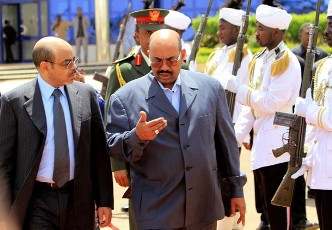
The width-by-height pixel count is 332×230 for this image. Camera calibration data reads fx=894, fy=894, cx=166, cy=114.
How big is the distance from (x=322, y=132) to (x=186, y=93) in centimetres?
133

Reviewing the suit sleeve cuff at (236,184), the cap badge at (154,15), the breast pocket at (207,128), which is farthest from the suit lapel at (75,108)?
the cap badge at (154,15)

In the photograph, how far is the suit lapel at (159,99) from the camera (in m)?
5.20

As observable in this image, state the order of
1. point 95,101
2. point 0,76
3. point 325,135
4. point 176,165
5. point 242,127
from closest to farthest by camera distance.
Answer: point 176,165
point 95,101
point 325,135
point 242,127
point 0,76

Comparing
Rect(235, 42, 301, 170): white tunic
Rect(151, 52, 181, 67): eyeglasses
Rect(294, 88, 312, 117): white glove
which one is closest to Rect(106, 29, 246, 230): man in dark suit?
Rect(151, 52, 181, 67): eyeglasses

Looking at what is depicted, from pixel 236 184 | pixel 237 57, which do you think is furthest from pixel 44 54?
pixel 237 57

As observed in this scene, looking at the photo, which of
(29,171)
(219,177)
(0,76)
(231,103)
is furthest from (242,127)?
(0,76)

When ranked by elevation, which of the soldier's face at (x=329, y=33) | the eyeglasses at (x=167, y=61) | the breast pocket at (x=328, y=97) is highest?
the soldier's face at (x=329, y=33)

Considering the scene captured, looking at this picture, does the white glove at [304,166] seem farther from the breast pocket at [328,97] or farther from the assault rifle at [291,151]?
the breast pocket at [328,97]

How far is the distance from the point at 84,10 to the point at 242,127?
86.8 ft

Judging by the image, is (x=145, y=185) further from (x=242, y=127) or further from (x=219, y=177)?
(x=242, y=127)

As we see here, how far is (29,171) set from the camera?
5227 mm

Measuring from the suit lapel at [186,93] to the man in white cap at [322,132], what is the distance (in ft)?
3.63

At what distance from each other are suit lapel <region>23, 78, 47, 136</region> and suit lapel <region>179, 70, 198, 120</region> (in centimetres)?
82

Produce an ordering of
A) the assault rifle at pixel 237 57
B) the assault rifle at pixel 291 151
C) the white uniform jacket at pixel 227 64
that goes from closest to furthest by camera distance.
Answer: the assault rifle at pixel 291 151 < the assault rifle at pixel 237 57 < the white uniform jacket at pixel 227 64
